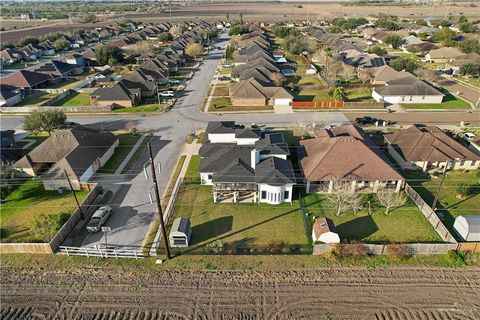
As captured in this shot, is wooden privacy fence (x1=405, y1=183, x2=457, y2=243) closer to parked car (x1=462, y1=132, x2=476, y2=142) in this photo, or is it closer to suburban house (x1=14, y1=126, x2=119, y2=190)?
parked car (x1=462, y1=132, x2=476, y2=142)

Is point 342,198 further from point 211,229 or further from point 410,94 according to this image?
point 410,94

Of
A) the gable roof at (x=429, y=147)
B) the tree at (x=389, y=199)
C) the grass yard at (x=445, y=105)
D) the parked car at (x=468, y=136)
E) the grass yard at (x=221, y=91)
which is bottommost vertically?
the grass yard at (x=445, y=105)

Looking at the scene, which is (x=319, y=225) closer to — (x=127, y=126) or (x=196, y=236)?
(x=196, y=236)

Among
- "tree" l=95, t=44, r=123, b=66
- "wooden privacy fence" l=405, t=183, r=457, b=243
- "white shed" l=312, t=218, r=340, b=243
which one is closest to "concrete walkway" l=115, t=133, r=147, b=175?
"white shed" l=312, t=218, r=340, b=243

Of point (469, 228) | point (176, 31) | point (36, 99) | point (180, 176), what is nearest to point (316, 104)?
point (180, 176)

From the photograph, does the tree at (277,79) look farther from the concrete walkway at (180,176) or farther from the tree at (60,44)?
the tree at (60,44)

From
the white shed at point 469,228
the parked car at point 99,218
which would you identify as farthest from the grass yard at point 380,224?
the parked car at point 99,218
